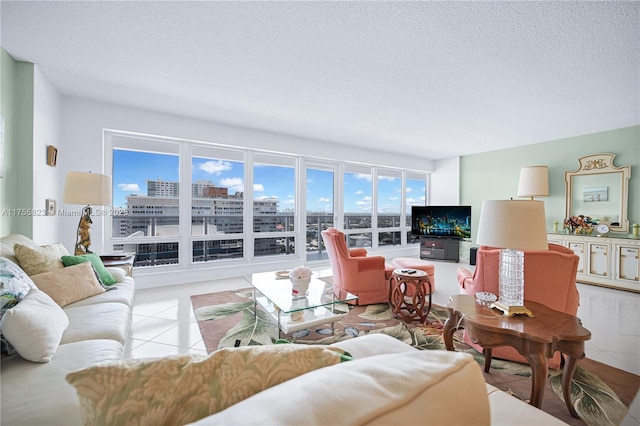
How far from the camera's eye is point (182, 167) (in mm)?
4453

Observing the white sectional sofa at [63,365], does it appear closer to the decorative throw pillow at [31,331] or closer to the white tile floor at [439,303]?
the decorative throw pillow at [31,331]

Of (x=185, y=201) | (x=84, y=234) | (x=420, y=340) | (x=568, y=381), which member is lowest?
(x=420, y=340)

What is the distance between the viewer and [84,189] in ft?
9.07

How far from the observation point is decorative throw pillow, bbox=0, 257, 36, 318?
139cm

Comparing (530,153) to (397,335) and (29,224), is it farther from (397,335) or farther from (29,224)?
(29,224)

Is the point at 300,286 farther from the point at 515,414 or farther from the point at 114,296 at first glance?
the point at 515,414

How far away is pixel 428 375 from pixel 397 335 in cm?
227

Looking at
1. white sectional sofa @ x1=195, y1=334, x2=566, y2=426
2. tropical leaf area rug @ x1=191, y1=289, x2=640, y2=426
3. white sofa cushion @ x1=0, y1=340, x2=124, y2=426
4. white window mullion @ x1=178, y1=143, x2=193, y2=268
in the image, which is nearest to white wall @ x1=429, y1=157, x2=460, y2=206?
tropical leaf area rug @ x1=191, y1=289, x2=640, y2=426

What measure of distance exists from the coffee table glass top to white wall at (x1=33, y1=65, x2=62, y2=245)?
2.34 metres

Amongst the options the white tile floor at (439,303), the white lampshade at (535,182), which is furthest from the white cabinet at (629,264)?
the white lampshade at (535,182)

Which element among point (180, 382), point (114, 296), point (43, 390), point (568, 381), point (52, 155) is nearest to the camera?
point (180, 382)

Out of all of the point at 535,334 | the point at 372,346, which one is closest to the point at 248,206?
the point at 372,346

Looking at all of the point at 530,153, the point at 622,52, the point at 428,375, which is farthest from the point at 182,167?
the point at 530,153

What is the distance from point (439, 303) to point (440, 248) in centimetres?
329
